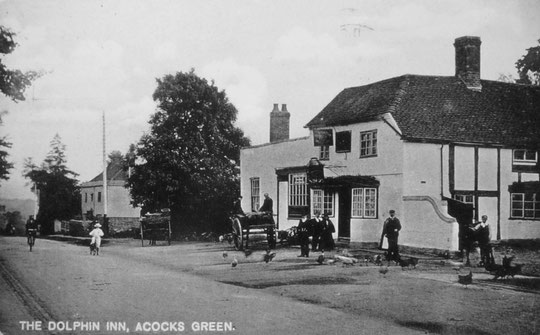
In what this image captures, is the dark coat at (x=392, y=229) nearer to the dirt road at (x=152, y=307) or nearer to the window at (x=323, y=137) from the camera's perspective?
the dirt road at (x=152, y=307)

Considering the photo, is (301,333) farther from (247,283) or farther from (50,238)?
(50,238)

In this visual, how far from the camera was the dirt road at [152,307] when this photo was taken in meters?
7.06

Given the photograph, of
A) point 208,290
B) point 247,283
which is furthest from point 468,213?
point 208,290

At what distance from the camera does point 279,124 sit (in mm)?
26297

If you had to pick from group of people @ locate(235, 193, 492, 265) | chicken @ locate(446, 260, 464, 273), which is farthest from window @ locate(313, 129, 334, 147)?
chicken @ locate(446, 260, 464, 273)

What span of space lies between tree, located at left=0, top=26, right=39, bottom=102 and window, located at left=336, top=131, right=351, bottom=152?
1468cm

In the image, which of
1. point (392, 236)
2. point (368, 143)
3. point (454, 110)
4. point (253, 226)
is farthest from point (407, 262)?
point (368, 143)

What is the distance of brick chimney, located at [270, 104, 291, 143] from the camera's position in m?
26.2

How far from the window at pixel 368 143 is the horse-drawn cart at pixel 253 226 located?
14.6ft

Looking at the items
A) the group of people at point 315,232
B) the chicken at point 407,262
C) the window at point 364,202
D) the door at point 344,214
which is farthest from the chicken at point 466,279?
the door at point 344,214

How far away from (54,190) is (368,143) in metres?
11.3

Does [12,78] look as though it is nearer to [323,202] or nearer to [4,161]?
[4,161]

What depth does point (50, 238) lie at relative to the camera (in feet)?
108

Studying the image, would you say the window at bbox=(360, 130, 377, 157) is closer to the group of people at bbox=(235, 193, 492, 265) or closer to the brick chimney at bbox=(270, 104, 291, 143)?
the group of people at bbox=(235, 193, 492, 265)
